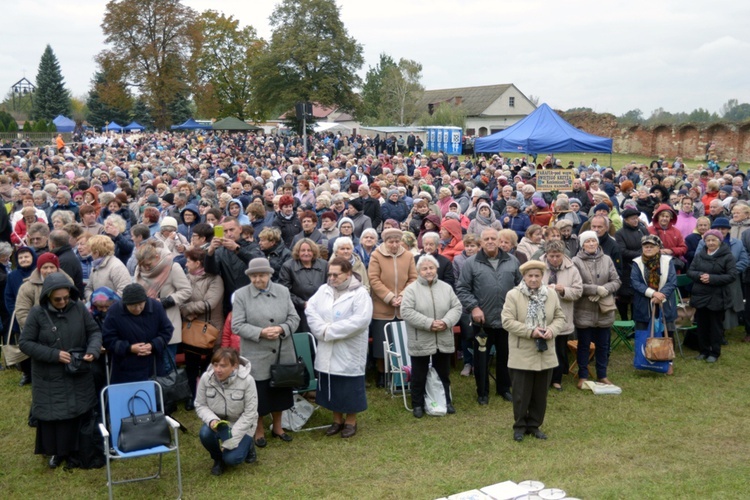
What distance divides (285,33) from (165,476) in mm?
50479

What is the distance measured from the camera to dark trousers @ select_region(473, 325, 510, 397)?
667 centimetres

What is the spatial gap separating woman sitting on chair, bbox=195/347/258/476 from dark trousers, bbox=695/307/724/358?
18.3 feet

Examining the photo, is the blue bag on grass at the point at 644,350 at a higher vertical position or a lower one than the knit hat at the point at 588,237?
lower

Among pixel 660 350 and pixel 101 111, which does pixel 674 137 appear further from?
pixel 101 111

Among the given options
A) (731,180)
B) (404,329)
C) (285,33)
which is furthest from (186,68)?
(404,329)

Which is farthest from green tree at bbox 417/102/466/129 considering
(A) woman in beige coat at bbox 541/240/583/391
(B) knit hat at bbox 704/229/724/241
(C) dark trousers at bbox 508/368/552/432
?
(C) dark trousers at bbox 508/368/552/432

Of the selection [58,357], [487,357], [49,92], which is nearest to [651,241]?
[487,357]


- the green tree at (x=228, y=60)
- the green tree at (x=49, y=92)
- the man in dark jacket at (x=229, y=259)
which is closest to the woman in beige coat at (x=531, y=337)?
the man in dark jacket at (x=229, y=259)

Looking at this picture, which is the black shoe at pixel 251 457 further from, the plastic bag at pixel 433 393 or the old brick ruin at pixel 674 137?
the old brick ruin at pixel 674 137

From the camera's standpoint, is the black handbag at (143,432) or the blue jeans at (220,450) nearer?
the black handbag at (143,432)

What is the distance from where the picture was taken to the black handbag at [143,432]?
4934mm

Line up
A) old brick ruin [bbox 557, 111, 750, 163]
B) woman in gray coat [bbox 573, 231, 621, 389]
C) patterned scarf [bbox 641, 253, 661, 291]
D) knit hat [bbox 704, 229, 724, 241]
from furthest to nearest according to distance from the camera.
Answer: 1. old brick ruin [bbox 557, 111, 750, 163]
2. knit hat [bbox 704, 229, 724, 241]
3. patterned scarf [bbox 641, 253, 661, 291]
4. woman in gray coat [bbox 573, 231, 621, 389]

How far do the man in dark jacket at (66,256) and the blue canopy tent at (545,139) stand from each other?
1312cm

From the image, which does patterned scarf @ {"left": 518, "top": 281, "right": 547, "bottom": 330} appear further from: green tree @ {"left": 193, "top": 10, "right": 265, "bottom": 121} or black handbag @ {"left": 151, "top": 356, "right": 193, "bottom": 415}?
green tree @ {"left": 193, "top": 10, "right": 265, "bottom": 121}
